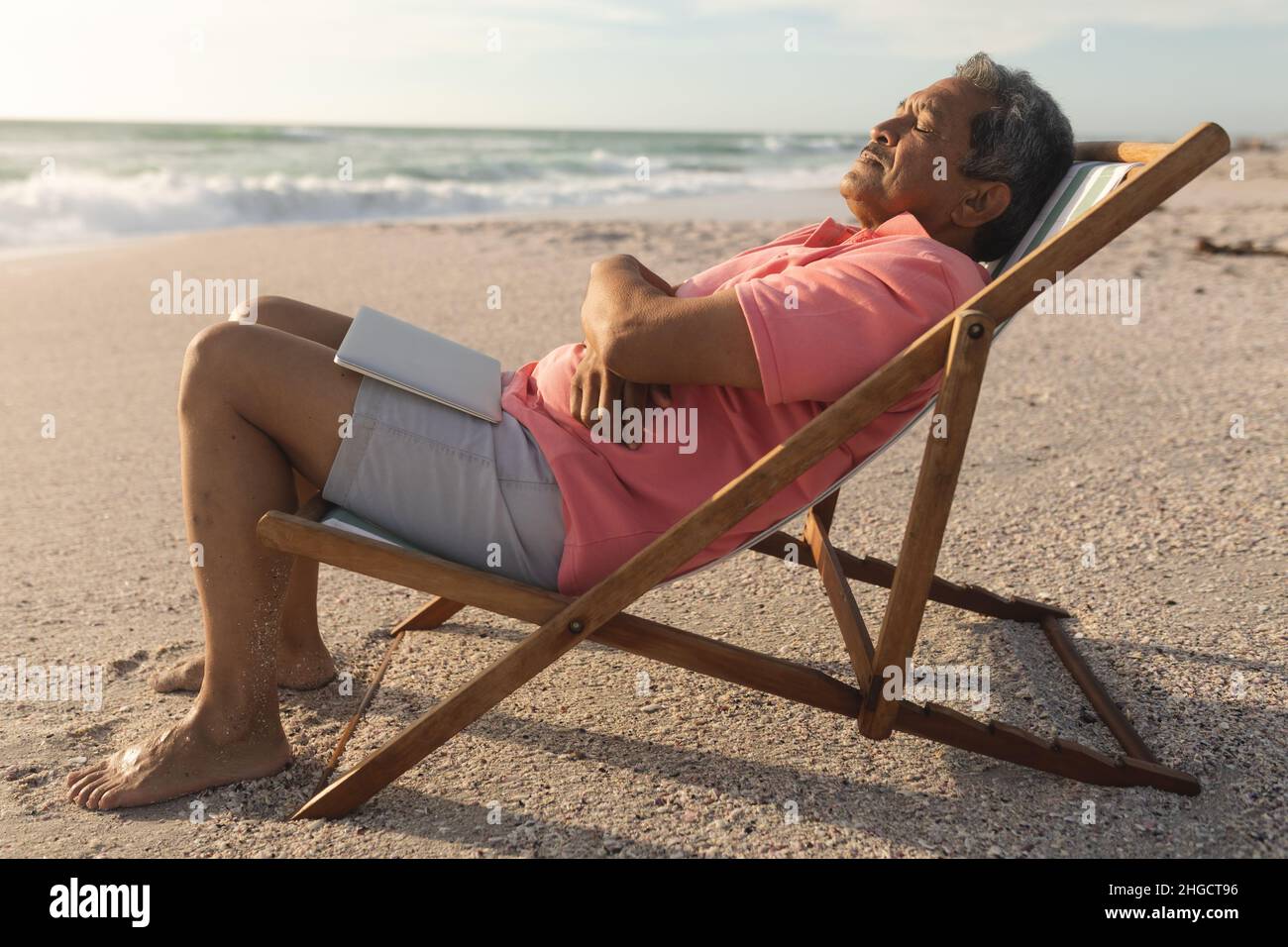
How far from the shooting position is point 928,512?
2.34 metres

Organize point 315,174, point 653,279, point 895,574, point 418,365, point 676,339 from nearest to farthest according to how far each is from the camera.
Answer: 1. point 676,339
2. point 895,574
3. point 418,365
4. point 653,279
5. point 315,174

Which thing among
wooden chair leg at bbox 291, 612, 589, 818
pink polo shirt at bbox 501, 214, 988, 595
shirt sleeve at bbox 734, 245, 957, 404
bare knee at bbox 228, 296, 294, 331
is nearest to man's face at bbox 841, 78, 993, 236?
pink polo shirt at bbox 501, 214, 988, 595

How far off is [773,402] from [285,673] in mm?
1594

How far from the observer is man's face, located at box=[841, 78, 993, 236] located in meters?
2.65

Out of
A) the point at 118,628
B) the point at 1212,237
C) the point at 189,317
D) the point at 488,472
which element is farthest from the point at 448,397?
the point at 1212,237

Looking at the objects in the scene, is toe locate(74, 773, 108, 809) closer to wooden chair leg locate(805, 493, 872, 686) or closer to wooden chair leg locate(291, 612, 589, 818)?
wooden chair leg locate(291, 612, 589, 818)

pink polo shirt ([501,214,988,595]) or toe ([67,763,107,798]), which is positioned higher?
pink polo shirt ([501,214,988,595])

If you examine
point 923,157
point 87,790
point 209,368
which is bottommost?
point 87,790

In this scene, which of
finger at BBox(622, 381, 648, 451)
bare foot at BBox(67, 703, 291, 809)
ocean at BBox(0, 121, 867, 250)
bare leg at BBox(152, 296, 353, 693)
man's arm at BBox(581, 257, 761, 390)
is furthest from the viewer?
ocean at BBox(0, 121, 867, 250)

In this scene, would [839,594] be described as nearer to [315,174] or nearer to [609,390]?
[609,390]

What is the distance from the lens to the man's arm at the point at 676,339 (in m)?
2.31

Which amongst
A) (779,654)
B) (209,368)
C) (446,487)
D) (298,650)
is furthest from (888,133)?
(298,650)

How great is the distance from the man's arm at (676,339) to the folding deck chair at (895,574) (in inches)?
8.1

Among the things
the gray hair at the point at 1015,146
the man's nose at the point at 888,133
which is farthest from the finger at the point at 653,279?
the gray hair at the point at 1015,146
